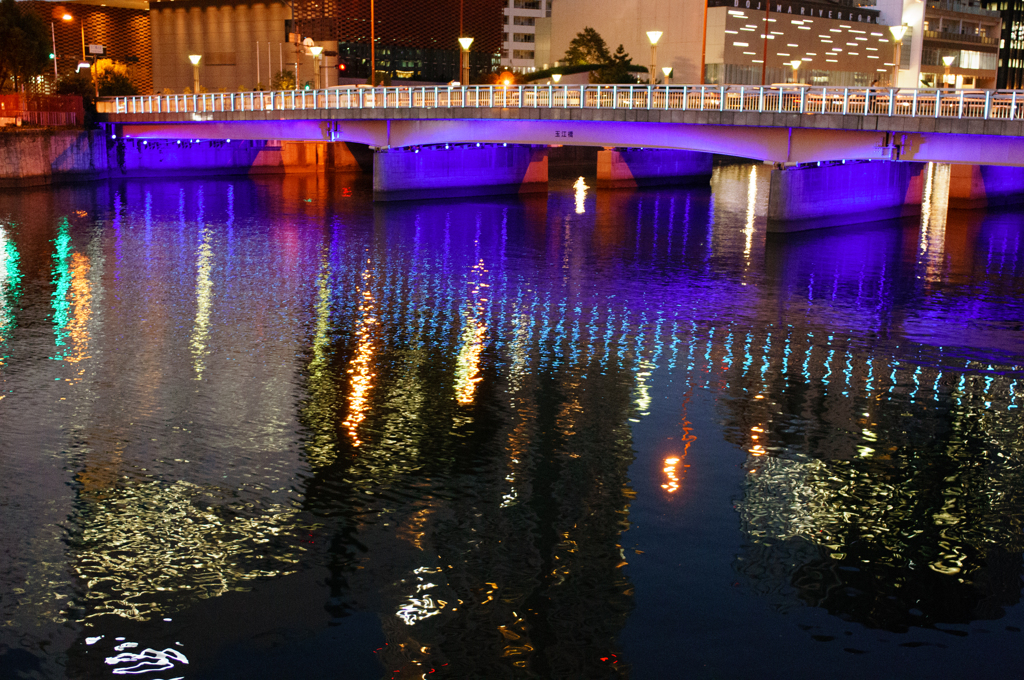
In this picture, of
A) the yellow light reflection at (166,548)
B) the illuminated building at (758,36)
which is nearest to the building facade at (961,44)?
the illuminated building at (758,36)

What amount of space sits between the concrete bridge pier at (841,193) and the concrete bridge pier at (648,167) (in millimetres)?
15842

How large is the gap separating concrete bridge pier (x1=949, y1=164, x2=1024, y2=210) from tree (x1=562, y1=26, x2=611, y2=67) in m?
58.5

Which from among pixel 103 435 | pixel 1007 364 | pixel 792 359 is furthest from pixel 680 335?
pixel 103 435

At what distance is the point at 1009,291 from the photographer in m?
27.6

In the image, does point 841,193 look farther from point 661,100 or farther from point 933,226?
point 661,100

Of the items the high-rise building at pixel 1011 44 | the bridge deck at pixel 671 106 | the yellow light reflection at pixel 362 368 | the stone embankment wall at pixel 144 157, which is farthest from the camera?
the high-rise building at pixel 1011 44

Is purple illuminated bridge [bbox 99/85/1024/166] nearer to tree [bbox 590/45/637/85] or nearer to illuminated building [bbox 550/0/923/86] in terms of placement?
tree [bbox 590/45/637/85]

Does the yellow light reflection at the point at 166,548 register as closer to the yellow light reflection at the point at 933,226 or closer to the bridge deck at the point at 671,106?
the yellow light reflection at the point at 933,226

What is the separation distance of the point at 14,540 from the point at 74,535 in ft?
2.03

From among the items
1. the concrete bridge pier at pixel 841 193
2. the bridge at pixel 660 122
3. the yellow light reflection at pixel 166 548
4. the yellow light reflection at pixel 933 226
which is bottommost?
the yellow light reflection at pixel 166 548

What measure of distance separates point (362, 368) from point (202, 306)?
7.02m

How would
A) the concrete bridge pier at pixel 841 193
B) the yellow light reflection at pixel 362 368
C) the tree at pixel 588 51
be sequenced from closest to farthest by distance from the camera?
the yellow light reflection at pixel 362 368 < the concrete bridge pier at pixel 841 193 < the tree at pixel 588 51

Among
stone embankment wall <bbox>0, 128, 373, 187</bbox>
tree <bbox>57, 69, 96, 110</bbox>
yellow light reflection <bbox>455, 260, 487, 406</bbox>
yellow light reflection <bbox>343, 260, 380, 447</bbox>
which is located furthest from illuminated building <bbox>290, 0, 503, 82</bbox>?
yellow light reflection <bbox>343, 260, 380, 447</bbox>

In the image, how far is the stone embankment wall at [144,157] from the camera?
5597 cm
